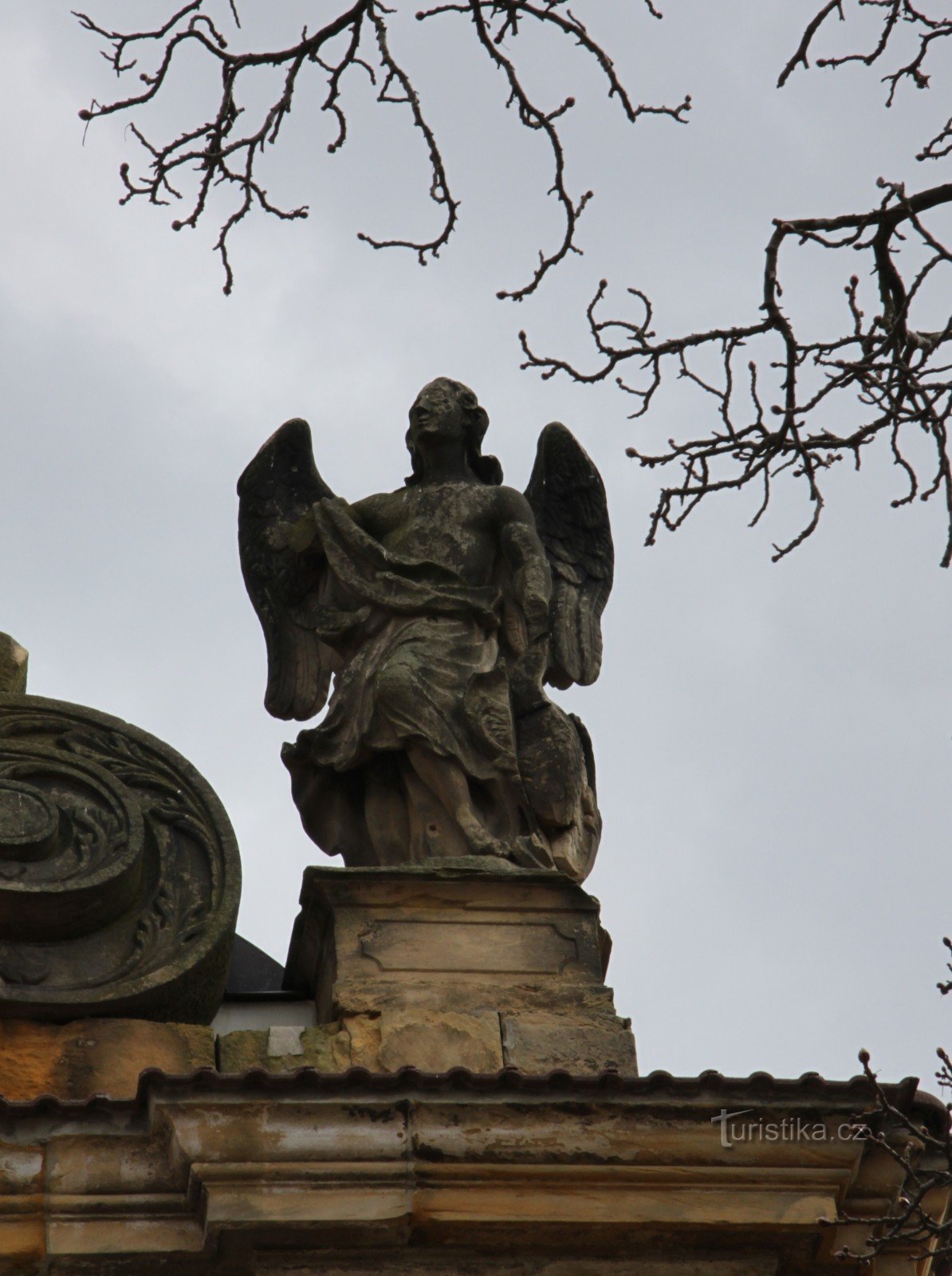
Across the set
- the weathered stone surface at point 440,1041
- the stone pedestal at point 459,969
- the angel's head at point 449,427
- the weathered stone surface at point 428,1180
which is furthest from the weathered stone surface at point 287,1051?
the angel's head at point 449,427

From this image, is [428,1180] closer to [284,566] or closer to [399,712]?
[399,712]

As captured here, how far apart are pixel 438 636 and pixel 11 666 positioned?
1441mm

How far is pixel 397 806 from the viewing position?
29.3 ft

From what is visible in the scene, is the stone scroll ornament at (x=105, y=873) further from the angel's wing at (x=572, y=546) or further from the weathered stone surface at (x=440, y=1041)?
the angel's wing at (x=572, y=546)

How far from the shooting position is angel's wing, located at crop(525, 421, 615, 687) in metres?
9.44

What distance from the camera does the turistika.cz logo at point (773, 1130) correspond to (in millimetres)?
7207

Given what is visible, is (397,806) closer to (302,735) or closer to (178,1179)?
(302,735)

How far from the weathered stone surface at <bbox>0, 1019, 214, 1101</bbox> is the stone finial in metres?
1.46

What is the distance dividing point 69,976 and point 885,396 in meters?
3.03

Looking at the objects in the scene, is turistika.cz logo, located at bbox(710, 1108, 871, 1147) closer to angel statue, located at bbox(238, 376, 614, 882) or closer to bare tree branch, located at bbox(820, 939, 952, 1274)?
bare tree branch, located at bbox(820, 939, 952, 1274)


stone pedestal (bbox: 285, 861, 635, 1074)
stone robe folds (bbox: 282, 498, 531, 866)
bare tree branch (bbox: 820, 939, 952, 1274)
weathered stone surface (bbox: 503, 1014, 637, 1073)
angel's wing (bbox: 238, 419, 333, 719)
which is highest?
angel's wing (bbox: 238, 419, 333, 719)

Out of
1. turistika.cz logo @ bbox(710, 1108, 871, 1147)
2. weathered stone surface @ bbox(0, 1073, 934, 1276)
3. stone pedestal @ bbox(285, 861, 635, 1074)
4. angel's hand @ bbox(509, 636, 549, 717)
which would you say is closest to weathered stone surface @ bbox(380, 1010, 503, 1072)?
stone pedestal @ bbox(285, 861, 635, 1074)

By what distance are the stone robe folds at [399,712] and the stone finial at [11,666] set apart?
0.94 m

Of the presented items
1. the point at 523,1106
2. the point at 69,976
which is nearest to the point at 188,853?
the point at 69,976
